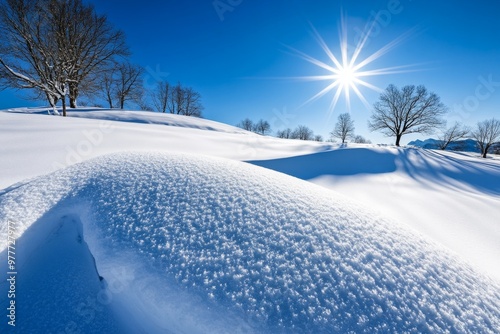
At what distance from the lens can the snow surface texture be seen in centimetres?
66

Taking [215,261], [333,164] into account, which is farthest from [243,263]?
[333,164]

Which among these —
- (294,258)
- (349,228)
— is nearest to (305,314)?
Result: (294,258)

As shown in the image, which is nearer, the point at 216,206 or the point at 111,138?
the point at 216,206

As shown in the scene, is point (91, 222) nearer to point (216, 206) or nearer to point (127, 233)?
point (127, 233)

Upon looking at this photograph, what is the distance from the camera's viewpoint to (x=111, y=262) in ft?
2.78

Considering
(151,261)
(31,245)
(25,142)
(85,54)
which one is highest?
(85,54)

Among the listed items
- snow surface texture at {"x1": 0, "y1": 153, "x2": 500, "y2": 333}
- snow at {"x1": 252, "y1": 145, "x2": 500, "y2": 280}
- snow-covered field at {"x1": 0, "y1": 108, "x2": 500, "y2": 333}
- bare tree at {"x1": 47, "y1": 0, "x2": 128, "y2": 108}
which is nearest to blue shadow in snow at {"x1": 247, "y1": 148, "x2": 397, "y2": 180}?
snow at {"x1": 252, "y1": 145, "x2": 500, "y2": 280}

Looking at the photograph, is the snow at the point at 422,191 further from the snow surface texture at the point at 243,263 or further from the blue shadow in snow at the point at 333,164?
the snow surface texture at the point at 243,263

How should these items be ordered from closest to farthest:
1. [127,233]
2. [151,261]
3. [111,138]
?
[151,261] → [127,233] → [111,138]

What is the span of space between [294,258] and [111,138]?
376 cm

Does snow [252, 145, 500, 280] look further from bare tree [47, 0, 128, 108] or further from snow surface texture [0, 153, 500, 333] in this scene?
bare tree [47, 0, 128, 108]

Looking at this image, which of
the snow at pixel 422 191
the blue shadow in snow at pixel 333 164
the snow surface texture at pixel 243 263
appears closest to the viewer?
the snow surface texture at pixel 243 263

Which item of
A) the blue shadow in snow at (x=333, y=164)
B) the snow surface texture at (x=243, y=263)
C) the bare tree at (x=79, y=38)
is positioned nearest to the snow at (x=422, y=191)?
the blue shadow in snow at (x=333, y=164)

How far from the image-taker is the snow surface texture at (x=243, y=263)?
66 centimetres
